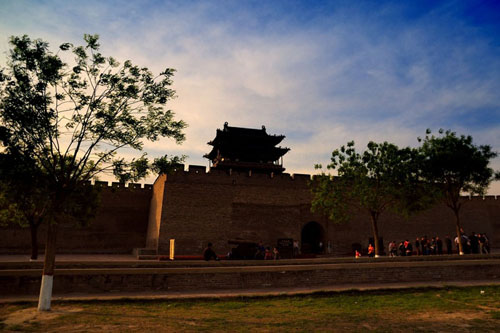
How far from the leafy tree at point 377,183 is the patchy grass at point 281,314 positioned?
7.82 meters

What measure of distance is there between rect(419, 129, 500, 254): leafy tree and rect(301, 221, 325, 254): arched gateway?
825 centimetres

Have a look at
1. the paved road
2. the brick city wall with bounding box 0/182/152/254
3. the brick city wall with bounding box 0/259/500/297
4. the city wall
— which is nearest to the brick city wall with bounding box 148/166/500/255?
the city wall

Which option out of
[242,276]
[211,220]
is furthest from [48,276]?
[211,220]

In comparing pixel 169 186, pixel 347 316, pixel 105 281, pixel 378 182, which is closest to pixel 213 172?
pixel 169 186

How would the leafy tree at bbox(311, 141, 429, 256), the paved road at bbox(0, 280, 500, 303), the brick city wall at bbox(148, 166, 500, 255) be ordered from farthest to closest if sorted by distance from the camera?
1. the brick city wall at bbox(148, 166, 500, 255)
2. the leafy tree at bbox(311, 141, 429, 256)
3. the paved road at bbox(0, 280, 500, 303)

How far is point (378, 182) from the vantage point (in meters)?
16.4

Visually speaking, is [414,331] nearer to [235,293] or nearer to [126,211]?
[235,293]

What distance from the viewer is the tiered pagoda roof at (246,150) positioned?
2817 cm

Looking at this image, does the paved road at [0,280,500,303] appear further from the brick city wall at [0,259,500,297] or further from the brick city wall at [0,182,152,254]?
the brick city wall at [0,182,152,254]

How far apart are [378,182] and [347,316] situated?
11.2 metres

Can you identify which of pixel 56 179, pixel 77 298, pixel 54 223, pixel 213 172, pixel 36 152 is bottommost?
pixel 77 298

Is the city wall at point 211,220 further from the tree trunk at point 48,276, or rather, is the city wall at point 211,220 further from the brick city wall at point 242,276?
the tree trunk at point 48,276

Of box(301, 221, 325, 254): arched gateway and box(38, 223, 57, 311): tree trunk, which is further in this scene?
box(301, 221, 325, 254): arched gateway

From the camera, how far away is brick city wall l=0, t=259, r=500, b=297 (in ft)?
27.4
